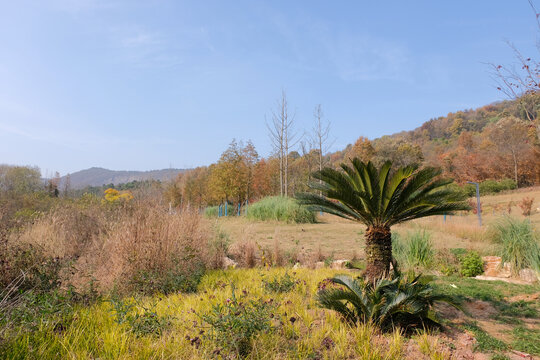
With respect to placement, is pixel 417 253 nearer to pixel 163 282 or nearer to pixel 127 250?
pixel 163 282

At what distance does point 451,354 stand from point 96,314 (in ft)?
11.7

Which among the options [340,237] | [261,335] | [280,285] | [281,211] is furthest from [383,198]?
[281,211]

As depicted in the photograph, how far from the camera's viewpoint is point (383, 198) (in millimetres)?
4297

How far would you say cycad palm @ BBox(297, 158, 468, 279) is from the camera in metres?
4.18

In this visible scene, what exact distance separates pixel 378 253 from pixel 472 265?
380cm

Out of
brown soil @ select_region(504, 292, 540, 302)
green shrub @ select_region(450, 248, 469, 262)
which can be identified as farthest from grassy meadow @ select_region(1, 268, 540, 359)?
green shrub @ select_region(450, 248, 469, 262)

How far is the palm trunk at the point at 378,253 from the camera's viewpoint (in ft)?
13.6

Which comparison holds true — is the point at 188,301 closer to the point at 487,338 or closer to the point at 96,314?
the point at 96,314

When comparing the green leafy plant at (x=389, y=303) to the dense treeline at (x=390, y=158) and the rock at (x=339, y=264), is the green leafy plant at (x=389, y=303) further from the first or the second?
the dense treeline at (x=390, y=158)

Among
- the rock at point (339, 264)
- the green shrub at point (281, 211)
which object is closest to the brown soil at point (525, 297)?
the rock at point (339, 264)

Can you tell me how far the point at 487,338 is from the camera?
133 inches

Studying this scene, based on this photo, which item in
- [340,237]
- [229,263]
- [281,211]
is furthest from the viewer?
[281,211]

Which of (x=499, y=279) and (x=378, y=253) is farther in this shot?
(x=499, y=279)

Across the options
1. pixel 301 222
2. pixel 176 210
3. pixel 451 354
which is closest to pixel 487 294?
pixel 451 354
